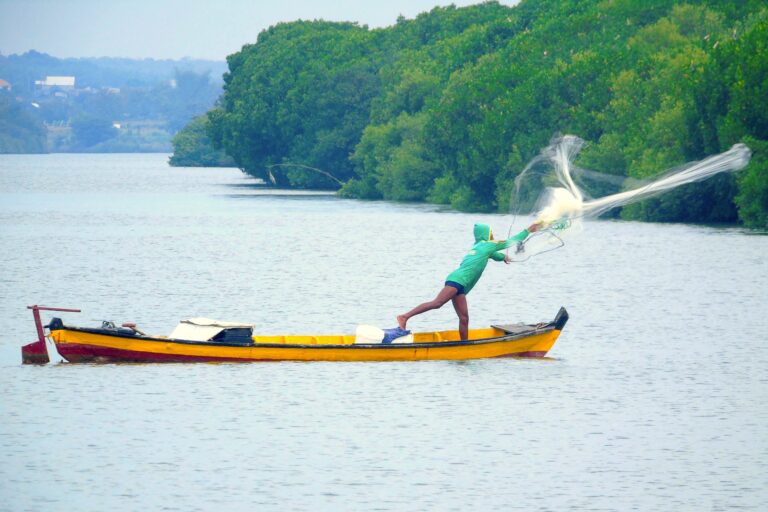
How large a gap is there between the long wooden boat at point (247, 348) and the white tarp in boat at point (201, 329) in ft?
A: 0.77

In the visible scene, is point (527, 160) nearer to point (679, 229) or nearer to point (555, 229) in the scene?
point (679, 229)

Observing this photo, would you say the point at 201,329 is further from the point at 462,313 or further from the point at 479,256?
the point at 479,256

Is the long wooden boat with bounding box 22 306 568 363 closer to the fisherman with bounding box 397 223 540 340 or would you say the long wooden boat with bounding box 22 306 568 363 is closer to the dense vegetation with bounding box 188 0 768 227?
the fisherman with bounding box 397 223 540 340

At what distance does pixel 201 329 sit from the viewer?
33438mm

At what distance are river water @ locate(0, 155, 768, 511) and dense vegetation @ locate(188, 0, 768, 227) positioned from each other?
768 inches

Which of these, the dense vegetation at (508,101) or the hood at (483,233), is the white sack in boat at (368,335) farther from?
the dense vegetation at (508,101)

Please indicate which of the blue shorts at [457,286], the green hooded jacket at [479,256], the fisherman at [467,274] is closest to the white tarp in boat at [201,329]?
the fisherman at [467,274]

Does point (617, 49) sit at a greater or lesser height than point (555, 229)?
greater

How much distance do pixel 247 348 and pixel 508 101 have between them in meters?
66.2

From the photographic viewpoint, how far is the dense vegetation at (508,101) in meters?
78.3

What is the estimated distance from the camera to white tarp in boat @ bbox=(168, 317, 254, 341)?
3316 cm

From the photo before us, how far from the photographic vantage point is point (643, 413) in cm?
2983

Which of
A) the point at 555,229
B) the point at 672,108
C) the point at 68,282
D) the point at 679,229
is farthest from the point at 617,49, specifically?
the point at 555,229

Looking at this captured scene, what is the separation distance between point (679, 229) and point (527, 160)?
1736 centimetres
